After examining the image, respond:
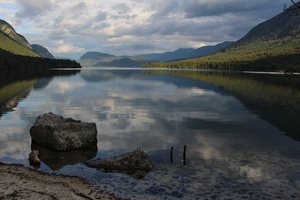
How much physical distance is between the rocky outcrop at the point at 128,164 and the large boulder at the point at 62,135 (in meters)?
5.85

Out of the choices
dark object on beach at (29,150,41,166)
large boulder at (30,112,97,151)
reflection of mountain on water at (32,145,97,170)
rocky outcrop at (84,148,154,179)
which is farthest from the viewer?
A: large boulder at (30,112,97,151)

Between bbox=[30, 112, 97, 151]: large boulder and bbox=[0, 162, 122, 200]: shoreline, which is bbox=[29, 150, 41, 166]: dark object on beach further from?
bbox=[30, 112, 97, 151]: large boulder

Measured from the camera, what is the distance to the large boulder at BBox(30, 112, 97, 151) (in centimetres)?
3453

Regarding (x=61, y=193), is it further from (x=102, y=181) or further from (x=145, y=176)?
(x=145, y=176)

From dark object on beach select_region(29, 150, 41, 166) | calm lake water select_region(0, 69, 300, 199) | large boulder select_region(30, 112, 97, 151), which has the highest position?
large boulder select_region(30, 112, 97, 151)

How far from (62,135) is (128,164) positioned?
33.9 feet

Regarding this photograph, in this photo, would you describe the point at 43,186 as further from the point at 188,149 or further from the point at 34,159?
the point at 188,149

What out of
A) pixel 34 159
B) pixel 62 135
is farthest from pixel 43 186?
pixel 62 135

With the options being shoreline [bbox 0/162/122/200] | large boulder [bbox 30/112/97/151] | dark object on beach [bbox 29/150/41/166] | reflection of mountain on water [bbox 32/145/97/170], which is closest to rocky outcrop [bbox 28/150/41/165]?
dark object on beach [bbox 29/150/41/166]

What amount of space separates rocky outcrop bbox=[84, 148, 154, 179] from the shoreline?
3.61 m

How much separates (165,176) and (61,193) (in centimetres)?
957

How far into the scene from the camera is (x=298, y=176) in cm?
2775

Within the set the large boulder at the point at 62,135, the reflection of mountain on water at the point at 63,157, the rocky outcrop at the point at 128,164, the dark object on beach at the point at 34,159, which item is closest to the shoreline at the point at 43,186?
the dark object on beach at the point at 34,159

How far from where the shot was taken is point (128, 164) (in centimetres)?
2898
